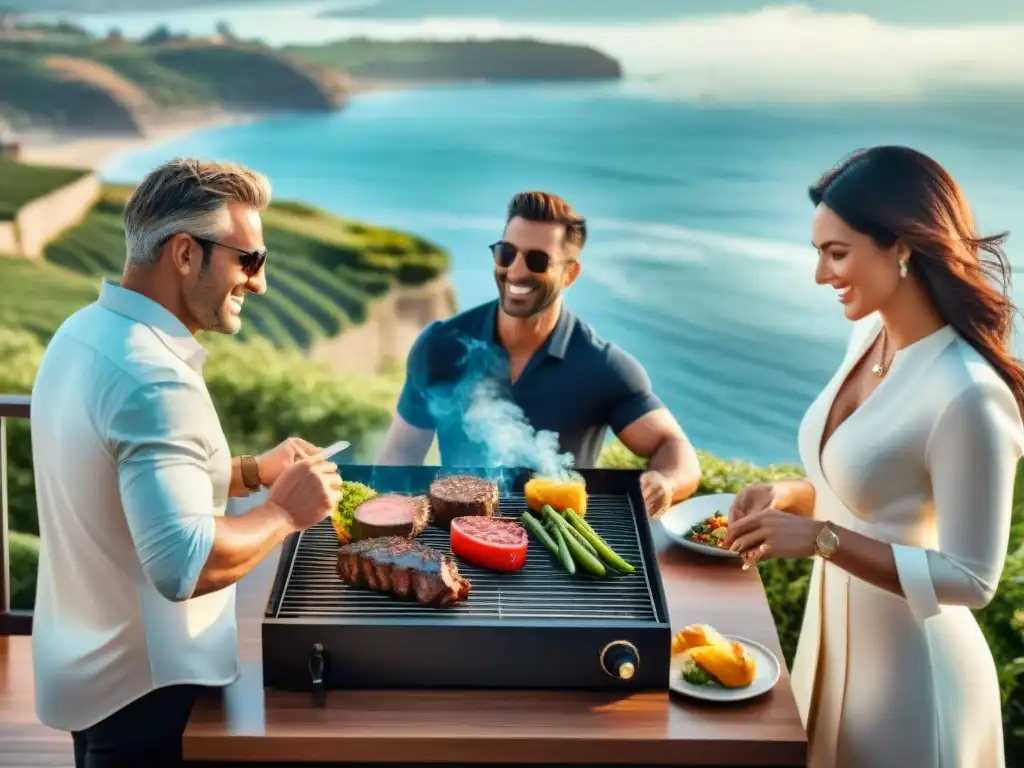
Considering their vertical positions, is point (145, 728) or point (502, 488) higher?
point (502, 488)

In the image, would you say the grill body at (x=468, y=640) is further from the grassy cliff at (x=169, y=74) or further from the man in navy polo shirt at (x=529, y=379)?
the grassy cliff at (x=169, y=74)

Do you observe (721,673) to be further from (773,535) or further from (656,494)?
(656,494)

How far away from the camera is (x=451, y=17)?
31.1ft

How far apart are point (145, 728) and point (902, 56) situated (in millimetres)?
7158

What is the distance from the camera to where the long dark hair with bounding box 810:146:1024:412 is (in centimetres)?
290

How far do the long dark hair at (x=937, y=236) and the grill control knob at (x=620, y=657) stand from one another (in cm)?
119

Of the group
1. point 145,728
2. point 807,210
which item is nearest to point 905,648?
point 145,728

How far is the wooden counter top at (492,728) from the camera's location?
2.60 meters

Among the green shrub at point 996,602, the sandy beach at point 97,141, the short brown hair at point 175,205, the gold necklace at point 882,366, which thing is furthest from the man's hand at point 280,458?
the sandy beach at point 97,141

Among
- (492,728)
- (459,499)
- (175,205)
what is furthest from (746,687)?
(175,205)

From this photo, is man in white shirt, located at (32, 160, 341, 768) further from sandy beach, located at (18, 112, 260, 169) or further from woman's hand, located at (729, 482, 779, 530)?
sandy beach, located at (18, 112, 260, 169)

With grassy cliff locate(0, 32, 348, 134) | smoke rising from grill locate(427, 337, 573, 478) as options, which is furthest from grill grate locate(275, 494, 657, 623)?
grassy cliff locate(0, 32, 348, 134)

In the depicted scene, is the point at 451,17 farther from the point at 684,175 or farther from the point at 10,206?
the point at 10,206

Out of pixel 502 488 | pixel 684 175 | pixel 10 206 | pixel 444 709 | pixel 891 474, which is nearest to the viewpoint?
pixel 444 709
